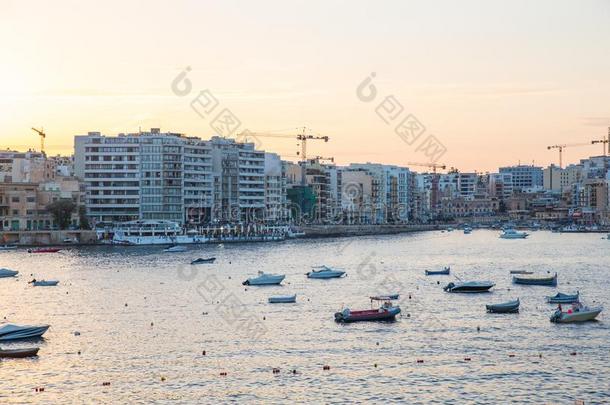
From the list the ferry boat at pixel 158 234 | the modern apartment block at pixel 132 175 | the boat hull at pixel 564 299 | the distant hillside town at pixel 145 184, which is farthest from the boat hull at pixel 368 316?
the modern apartment block at pixel 132 175

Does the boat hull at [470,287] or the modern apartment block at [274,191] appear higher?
the modern apartment block at [274,191]

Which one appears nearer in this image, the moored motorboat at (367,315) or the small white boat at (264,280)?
the moored motorboat at (367,315)

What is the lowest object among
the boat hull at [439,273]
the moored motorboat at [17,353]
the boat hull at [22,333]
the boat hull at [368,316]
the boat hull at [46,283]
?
the moored motorboat at [17,353]

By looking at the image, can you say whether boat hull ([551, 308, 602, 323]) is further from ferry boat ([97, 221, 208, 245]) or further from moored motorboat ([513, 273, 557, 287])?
ferry boat ([97, 221, 208, 245])

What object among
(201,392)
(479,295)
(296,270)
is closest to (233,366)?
(201,392)

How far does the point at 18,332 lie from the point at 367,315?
15.5 metres

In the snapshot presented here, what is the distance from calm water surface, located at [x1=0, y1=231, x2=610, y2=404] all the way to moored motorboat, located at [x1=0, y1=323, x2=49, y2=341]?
846 millimetres

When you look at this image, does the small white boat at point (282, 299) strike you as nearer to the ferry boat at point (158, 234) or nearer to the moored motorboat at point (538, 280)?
the moored motorboat at point (538, 280)

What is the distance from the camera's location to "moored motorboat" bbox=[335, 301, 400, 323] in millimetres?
43875

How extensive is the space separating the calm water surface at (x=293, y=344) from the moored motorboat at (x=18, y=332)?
85cm

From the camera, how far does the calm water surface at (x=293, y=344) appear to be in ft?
102

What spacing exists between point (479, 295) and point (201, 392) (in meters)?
28.4

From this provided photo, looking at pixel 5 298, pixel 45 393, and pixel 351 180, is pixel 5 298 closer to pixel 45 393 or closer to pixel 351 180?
pixel 45 393

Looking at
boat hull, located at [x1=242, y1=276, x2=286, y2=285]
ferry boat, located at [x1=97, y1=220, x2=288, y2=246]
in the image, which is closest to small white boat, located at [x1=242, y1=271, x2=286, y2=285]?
boat hull, located at [x1=242, y1=276, x2=286, y2=285]
